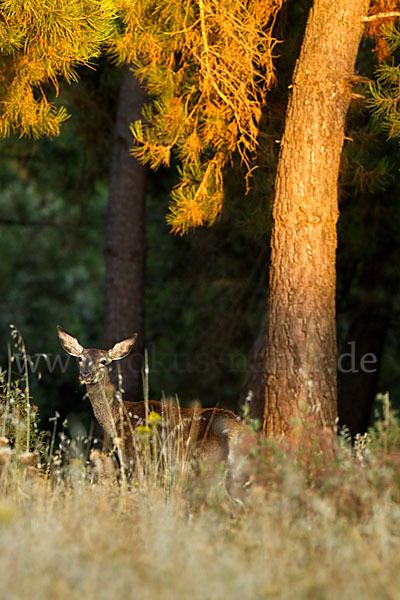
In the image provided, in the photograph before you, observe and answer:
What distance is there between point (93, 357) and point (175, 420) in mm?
997

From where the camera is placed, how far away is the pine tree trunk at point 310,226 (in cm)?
773

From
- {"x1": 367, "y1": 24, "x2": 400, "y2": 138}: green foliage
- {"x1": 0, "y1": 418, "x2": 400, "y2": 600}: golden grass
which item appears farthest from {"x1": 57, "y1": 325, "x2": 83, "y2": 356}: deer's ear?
{"x1": 367, "y1": 24, "x2": 400, "y2": 138}: green foliage

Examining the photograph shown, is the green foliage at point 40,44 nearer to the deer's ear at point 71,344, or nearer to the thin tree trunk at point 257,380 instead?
the deer's ear at point 71,344

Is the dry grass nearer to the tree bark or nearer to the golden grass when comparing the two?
the golden grass

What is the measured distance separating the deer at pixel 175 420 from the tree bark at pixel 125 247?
12.8ft

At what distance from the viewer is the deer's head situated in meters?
7.84

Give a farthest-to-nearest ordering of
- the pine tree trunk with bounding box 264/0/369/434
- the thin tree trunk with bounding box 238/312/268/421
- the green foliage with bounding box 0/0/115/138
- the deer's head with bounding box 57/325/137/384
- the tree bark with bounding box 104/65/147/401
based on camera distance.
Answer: the tree bark with bounding box 104/65/147/401
the thin tree trunk with bounding box 238/312/268/421
the deer's head with bounding box 57/325/137/384
the pine tree trunk with bounding box 264/0/369/434
the green foliage with bounding box 0/0/115/138

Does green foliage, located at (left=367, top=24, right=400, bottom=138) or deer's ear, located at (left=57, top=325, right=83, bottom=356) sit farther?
green foliage, located at (left=367, top=24, right=400, bottom=138)

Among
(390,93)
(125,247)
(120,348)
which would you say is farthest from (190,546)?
(125,247)

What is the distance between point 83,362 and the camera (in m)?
7.95

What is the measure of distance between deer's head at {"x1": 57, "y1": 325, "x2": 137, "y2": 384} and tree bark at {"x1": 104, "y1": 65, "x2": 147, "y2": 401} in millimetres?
3846

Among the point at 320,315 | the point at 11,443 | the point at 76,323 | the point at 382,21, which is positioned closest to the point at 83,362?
the point at 11,443

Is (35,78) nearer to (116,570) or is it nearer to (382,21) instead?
(382,21)

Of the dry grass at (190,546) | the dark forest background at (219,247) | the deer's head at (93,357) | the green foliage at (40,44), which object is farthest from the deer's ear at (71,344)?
the dry grass at (190,546)
